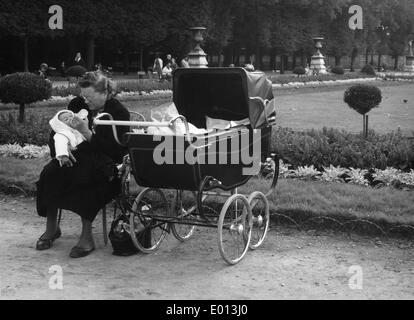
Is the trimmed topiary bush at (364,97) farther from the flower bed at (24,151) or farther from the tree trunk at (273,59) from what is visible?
the tree trunk at (273,59)

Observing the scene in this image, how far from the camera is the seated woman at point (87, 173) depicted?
223 inches

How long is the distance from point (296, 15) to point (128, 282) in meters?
49.2

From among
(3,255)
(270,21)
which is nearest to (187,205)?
(3,255)

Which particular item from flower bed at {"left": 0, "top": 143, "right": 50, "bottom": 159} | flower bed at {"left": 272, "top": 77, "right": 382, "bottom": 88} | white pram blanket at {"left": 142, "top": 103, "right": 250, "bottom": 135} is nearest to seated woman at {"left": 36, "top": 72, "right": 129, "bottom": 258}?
white pram blanket at {"left": 142, "top": 103, "right": 250, "bottom": 135}

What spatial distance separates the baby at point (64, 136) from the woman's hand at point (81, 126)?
0.12 feet

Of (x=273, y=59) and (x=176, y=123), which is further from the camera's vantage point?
(x=273, y=59)

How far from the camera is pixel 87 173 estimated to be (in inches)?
222

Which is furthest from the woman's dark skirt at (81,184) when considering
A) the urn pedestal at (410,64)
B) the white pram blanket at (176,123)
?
the urn pedestal at (410,64)

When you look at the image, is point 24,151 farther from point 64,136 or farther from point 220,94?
point 220,94

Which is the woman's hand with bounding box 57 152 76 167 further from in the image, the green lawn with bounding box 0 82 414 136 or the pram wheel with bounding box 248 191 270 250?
the green lawn with bounding box 0 82 414 136

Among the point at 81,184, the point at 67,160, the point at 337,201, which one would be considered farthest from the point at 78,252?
the point at 337,201

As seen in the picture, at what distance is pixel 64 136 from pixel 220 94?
61.4 inches

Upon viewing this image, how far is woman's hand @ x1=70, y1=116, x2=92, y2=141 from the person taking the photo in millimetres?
5602

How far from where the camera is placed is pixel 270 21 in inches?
1892
